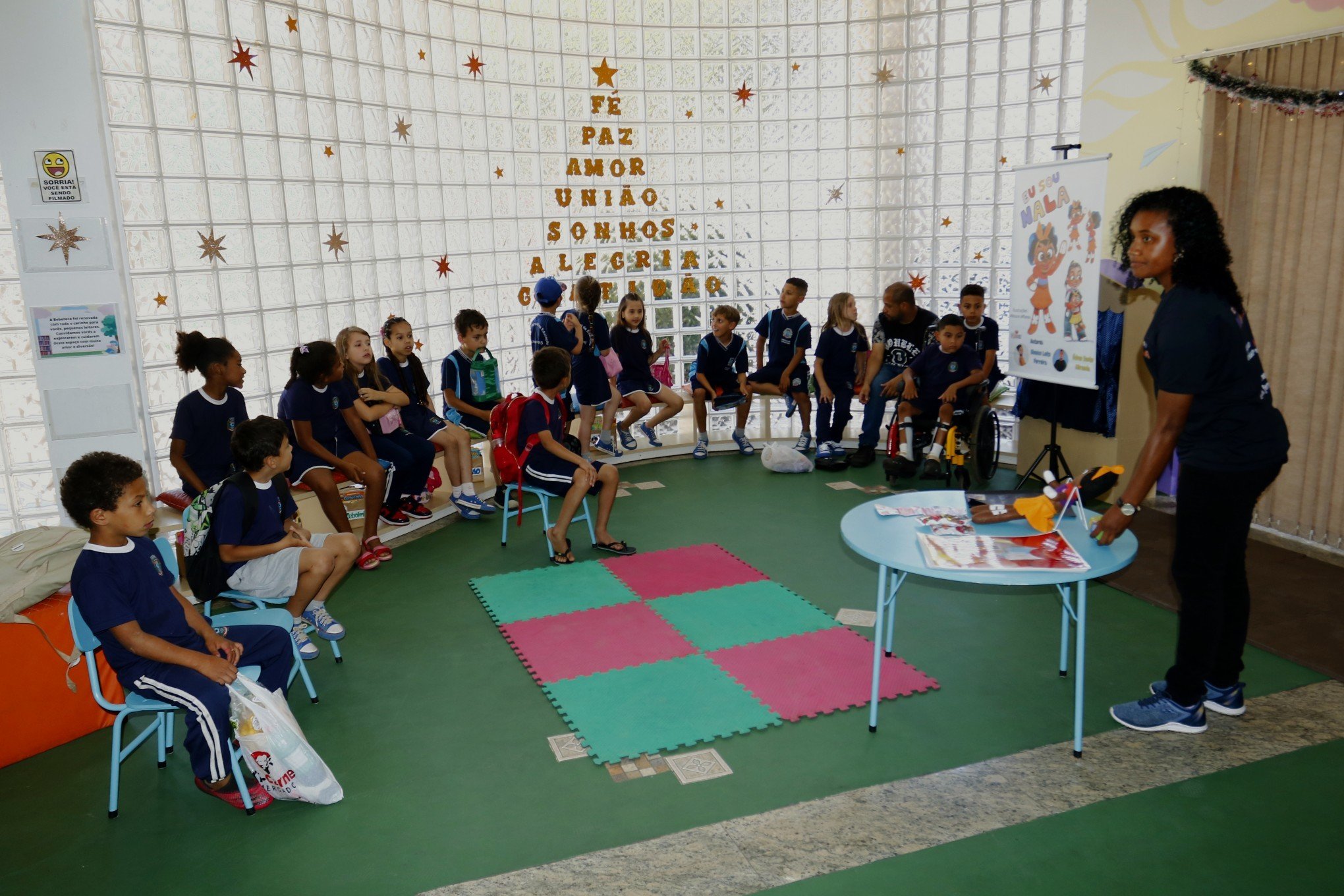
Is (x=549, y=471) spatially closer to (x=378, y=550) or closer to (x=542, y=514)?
(x=542, y=514)

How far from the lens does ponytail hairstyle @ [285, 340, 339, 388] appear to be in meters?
5.22

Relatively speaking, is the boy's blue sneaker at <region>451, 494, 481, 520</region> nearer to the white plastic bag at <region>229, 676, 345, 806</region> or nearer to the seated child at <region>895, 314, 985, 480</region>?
the seated child at <region>895, 314, 985, 480</region>

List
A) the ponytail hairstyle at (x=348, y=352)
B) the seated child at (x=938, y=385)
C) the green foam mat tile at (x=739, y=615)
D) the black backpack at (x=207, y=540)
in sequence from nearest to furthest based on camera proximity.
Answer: the black backpack at (x=207, y=540) → the green foam mat tile at (x=739, y=615) → the ponytail hairstyle at (x=348, y=352) → the seated child at (x=938, y=385)

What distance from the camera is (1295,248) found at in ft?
16.5

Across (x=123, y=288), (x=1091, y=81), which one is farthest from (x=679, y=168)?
(x=123, y=288)

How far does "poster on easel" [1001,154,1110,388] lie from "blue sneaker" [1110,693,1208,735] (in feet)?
8.41

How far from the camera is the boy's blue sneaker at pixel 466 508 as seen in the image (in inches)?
248

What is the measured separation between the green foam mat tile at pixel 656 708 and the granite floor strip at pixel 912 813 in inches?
21.0

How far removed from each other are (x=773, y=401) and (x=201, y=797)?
6.61 metres

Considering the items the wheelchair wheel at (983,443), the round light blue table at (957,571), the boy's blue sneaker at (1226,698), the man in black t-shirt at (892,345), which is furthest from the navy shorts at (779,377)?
the boy's blue sneaker at (1226,698)

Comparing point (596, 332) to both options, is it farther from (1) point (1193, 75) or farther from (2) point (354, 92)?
(1) point (1193, 75)

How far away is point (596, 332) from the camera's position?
720 centimetres

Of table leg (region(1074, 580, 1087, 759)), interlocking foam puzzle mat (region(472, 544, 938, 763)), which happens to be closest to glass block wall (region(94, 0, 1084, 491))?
interlocking foam puzzle mat (region(472, 544, 938, 763))

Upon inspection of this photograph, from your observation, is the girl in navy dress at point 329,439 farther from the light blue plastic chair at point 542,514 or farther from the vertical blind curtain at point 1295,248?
the vertical blind curtain at point 1295,248
